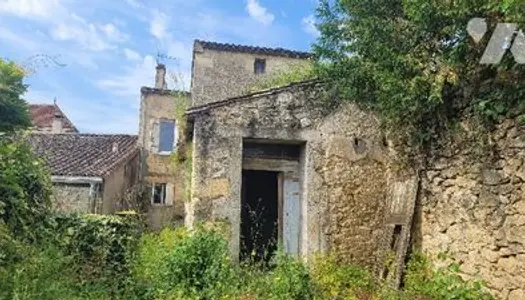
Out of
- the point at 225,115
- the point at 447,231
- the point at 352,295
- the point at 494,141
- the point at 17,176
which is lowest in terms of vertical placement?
the point at 352,295

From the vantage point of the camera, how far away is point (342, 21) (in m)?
8.09

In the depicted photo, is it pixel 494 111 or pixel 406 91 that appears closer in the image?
pixel 494 111

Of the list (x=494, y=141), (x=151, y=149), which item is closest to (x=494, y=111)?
(x=494, y=141)

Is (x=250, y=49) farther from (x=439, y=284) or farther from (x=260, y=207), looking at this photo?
(x=439, y=284)

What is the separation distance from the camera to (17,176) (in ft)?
22.3

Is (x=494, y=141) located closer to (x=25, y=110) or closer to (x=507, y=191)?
(x=507, y=191)

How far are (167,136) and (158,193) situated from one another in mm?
2620

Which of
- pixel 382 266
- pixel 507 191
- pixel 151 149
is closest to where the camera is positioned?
pixel 507 191

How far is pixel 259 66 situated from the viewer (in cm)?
1844

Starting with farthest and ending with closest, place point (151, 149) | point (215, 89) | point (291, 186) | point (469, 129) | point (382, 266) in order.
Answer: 1. point (151, 149)
2. point (215, 89)
3. point (291, 186)
4. point (382, 266)
5. point (469, 129)

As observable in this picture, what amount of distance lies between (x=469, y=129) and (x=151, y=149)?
16880 mm

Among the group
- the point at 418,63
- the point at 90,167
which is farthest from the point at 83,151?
the point at 418,63

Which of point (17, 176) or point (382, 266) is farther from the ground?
point (17, 176)

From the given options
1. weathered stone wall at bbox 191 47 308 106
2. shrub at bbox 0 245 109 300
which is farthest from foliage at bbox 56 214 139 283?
weathered stone wall at bbox 191 47 308 106
